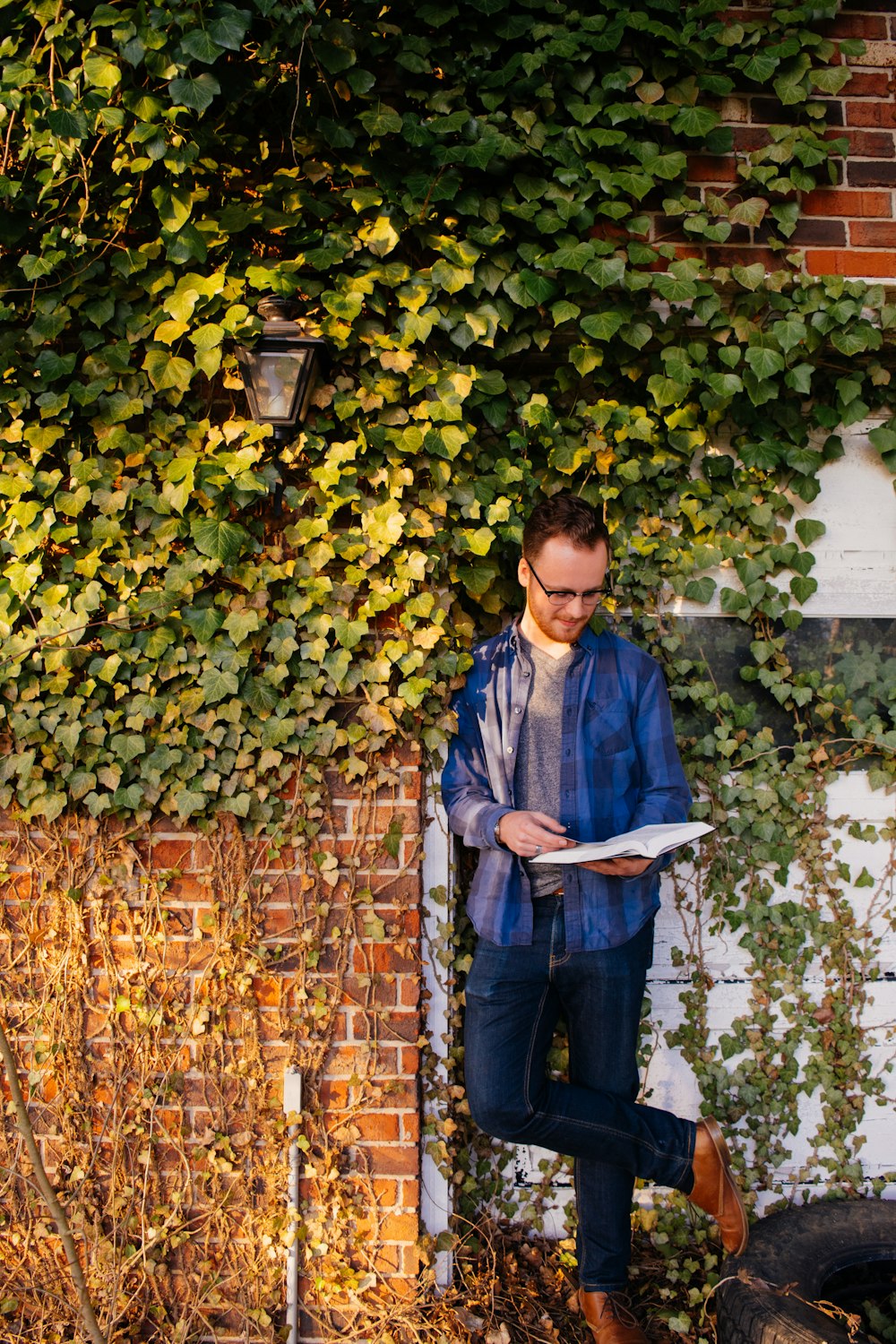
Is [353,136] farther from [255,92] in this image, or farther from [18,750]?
[18,750]

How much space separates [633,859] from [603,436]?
1358mm

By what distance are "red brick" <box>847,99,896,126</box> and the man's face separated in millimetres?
1712

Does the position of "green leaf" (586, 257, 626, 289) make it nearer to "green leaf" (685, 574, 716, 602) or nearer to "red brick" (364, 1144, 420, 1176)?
"green leaf" (685, 574, 716, 602)

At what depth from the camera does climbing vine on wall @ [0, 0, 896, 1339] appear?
2.57 meters

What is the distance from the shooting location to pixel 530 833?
7.67 feet

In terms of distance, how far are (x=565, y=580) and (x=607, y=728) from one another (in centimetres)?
44

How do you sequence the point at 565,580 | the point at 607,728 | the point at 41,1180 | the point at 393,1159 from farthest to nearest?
the point at 393,1159, the point at 607,728, the point at 565,580, the point at 41,1180

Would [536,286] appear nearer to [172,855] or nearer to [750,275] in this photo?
[750,275]

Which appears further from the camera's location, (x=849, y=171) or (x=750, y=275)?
(x=849, y=171)

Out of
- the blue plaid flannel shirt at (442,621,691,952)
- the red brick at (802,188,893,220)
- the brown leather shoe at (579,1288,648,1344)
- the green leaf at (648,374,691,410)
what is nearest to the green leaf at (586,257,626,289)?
the green leaf at (648,374,691,410)

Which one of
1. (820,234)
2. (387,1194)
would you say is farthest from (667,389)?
(387,1194)

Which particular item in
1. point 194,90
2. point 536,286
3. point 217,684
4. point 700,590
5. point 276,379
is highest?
point 194,90

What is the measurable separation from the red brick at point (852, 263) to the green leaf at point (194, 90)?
71.4 inches

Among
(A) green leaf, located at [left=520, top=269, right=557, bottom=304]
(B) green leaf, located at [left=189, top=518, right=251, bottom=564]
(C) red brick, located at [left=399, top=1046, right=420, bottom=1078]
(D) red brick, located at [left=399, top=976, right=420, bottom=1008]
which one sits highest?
(A) green leaf, located at [left=520, top=269, right=557, bottom=304]
